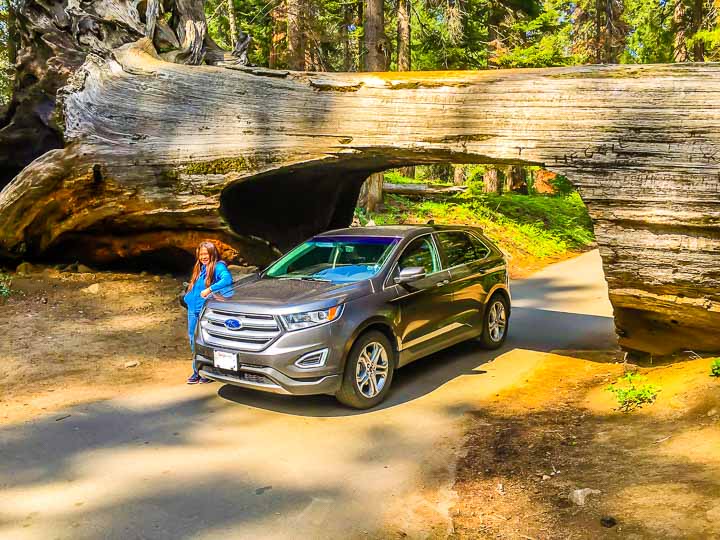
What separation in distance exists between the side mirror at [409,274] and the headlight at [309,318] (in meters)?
1.03

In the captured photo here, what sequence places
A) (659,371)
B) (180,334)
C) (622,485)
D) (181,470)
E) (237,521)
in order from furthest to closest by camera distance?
(180,334)
(659,371)
(181,470)
(622,485)
(237,521)

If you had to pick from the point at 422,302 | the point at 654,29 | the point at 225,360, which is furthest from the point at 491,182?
the point at 225,360

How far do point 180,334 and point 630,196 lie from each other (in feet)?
21.2

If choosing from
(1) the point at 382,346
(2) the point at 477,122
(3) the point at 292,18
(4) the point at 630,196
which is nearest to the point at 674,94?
(4) the point at 630,196

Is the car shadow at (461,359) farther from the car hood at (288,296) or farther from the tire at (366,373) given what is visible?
the car hood at (288,296)

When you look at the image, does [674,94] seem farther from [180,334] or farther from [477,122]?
[180,334]

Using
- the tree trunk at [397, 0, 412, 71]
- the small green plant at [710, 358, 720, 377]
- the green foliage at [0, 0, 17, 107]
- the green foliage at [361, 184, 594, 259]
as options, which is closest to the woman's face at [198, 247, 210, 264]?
the small green plant at [710, 358, 720, 377]

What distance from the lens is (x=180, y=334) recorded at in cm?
924

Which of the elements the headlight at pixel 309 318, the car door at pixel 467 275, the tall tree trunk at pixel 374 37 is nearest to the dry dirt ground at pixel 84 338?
the headlight at pixel 309 318

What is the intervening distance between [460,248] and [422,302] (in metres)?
1.50

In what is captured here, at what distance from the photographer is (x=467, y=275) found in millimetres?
8133

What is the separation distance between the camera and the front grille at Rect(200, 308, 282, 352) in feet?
19.9

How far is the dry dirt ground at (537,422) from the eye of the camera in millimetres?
4062

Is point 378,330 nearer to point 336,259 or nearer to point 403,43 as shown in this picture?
point 336,259
